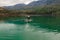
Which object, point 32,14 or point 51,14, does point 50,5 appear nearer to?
point 51,14

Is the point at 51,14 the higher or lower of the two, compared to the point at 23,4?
lower

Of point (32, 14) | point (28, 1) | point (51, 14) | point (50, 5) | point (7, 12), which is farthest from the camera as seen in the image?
point (50, 5)

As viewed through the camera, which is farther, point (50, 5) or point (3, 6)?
point (50, 5)

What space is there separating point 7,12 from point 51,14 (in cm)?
1319

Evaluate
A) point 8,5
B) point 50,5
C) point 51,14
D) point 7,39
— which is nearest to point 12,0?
point 8,5

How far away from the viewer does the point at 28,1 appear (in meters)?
35.2

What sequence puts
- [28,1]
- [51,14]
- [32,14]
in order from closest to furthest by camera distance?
[28,1] < [32,14] < [51,14]

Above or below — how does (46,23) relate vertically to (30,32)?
below

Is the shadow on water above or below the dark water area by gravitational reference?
below

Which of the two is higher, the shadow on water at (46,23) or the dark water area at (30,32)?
the dark water area at (30,32)

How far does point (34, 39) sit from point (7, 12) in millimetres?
18911

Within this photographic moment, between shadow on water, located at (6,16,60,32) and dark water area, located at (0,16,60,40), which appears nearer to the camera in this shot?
dark water area, located at (0,16,60,40)

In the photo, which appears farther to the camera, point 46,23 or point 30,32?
point 46,23

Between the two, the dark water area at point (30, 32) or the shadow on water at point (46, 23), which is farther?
the shadow on water at point (46, 23)
